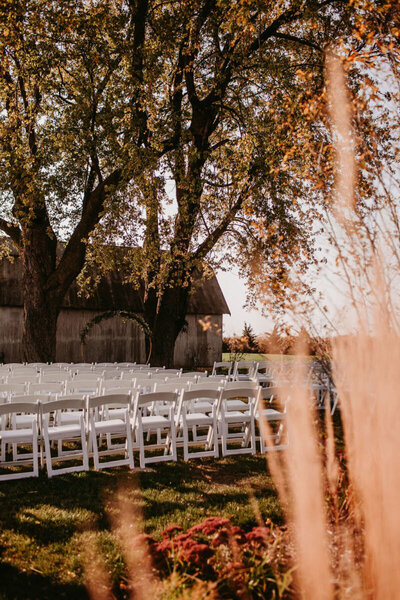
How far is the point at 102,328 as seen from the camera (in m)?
25.5

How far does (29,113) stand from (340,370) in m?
13.8

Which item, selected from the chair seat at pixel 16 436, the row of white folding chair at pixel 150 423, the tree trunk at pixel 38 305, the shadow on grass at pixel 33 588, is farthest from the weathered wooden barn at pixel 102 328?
the shadow on grass at pixel 33 588

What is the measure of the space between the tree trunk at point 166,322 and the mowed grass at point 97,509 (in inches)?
403

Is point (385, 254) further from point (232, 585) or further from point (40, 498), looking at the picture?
point (40, 498)

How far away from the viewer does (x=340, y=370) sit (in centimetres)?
311

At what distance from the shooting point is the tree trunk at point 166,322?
17.5 metres

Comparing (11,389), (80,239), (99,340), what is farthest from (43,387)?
(99,340)

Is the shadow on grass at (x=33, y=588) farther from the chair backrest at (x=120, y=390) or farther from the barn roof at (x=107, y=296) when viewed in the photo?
the barn roof at (x=107, y=296)

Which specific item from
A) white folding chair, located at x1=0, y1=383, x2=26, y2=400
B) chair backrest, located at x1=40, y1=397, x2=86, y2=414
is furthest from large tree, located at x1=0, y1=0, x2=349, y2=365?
chair backrest, located at x1=40, y1=397, x2=86, y2=414

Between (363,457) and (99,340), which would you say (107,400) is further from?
(99,340)

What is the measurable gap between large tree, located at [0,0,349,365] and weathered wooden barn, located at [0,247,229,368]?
24.8 feet

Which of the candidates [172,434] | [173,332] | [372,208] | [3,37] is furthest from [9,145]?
[372,208]

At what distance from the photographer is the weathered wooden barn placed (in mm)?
23859

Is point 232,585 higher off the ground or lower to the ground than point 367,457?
lower
